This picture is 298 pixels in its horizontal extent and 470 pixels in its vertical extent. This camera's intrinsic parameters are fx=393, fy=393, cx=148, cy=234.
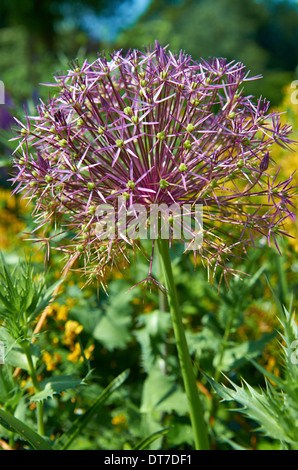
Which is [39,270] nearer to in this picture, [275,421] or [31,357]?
[31,357]

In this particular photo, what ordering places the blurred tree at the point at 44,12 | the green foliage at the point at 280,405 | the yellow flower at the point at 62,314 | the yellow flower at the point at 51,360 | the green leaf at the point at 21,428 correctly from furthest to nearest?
the blurred tree at the point at 44,12, the yellow flower at the point at 62,314, the yellow flower at the point at 51,360, the green leaf at the point at 21,428, the green foliage at the point at 280,405

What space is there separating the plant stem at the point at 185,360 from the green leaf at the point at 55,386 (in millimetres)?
237

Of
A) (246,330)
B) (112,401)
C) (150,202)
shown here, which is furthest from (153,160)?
(246,330)

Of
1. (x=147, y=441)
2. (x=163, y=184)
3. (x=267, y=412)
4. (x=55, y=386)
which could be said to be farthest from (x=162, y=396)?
(x=163, y=184)

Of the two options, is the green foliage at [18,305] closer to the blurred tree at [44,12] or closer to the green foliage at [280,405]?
the green foliage at [280,405]

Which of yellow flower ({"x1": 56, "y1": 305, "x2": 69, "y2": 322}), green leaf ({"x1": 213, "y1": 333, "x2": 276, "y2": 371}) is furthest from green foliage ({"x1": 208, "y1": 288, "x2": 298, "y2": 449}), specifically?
yellow flower ({"x1": 56, "y1": 305, "x2": 69, "y2": 322})

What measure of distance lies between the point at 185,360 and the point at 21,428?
15.0 inches

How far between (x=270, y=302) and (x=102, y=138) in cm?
111

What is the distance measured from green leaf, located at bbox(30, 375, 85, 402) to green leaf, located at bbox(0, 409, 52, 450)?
0.06 metres

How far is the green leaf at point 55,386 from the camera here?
88 centimetres

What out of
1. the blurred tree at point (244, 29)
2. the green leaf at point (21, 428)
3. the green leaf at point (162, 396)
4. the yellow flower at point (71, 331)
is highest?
the blurred tree at point (244, 29)

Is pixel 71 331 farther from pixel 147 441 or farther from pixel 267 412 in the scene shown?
pixel 267 412

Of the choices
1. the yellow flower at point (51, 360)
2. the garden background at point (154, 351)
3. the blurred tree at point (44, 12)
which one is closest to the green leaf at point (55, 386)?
the garden background at point (154, 351)

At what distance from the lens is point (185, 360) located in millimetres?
915
